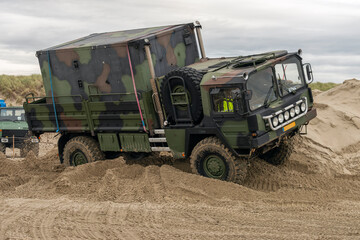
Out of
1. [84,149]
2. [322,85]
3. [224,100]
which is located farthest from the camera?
[322,85]

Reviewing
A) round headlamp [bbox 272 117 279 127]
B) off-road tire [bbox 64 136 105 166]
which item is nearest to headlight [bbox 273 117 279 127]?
round headlamp [bbox 272 117 279 127]

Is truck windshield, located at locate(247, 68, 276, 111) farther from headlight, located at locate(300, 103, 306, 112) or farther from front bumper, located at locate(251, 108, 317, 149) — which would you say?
headlight, located at locate(300, 103, 306, 112)

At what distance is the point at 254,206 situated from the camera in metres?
9.04

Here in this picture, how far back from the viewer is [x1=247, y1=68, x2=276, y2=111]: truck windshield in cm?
1001

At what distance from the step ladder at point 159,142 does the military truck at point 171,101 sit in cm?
3

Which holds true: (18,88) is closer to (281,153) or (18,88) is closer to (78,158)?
(78,158)

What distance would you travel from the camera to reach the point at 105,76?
12094 millimetres

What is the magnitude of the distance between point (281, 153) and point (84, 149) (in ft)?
15.7

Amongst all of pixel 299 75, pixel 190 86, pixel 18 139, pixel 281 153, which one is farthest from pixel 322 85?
pixel 190 86

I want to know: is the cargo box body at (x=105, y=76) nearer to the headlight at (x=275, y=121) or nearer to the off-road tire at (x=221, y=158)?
the off-road tire at (x=221, y=158)

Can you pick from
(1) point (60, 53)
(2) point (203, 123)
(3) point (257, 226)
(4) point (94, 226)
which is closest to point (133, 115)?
(2) point (203, 123)

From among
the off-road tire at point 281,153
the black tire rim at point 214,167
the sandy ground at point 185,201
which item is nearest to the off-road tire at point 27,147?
the sandy ground at point 185,201

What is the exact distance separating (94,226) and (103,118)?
4.06 m

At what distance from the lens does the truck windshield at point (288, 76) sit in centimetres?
1064
